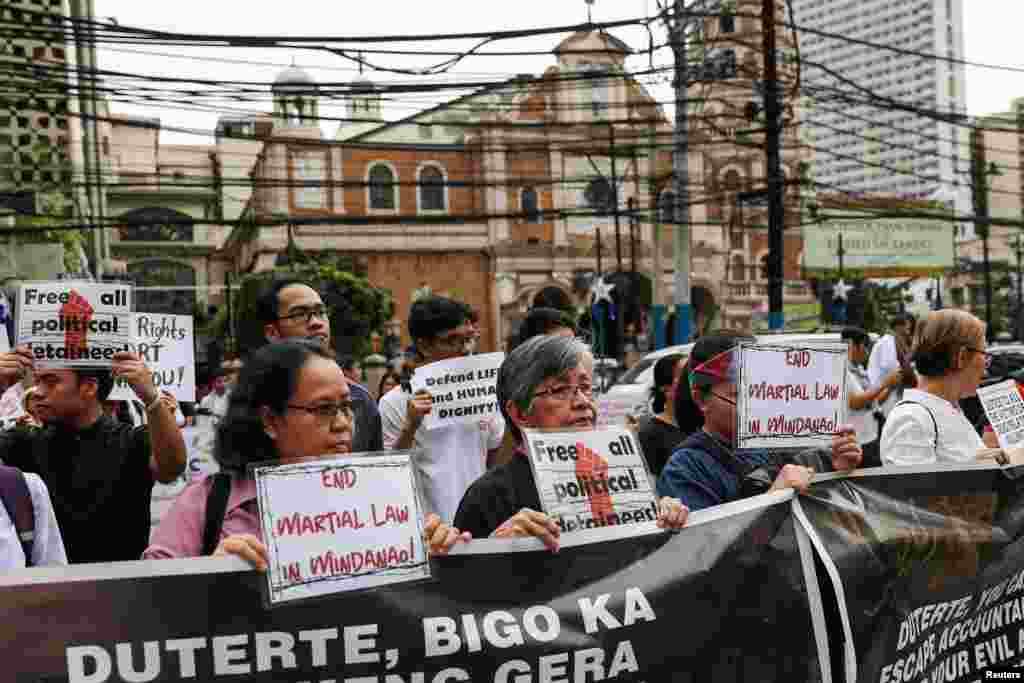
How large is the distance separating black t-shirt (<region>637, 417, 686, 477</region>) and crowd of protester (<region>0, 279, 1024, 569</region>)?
0.66 meters

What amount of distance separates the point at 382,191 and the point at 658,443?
5381 cm

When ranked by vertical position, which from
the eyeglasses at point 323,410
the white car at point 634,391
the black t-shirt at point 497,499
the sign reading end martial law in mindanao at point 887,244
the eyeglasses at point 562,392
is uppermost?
the sign reading end martial law in mindanao at point 887,244

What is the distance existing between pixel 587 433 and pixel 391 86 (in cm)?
1156

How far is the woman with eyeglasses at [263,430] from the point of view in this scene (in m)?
2.83

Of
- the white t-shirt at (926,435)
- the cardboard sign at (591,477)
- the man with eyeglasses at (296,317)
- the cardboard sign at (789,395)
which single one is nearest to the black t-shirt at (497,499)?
the cardboard sign at (591,477)

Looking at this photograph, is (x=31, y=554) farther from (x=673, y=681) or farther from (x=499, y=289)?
(x=499, y=289)

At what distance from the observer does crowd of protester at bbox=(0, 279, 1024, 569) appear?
9.59ft

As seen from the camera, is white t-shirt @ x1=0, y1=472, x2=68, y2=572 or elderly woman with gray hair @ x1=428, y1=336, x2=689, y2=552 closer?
white t-shirt @ x1=0, y1=472, x2=68, y2=572

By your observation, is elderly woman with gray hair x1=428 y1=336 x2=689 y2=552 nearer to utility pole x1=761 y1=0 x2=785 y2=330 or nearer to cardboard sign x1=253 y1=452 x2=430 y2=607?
cardboard sign x1=253 y1=452 x2=430 y2=607

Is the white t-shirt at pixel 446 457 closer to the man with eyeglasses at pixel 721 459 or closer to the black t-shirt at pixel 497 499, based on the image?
the man with eyeglasses at pixel 721 459

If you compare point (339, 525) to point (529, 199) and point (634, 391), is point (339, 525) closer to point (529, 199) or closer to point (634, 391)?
point (634, 391)

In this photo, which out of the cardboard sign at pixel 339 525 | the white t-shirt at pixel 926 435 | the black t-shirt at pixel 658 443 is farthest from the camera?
the black t-shirt at pixel 658 443

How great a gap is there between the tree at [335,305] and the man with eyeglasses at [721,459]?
1.74 metres

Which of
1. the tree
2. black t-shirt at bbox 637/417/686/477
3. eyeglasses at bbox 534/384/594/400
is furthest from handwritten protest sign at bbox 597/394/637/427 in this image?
eyeglasses at bbox 534/384/594/400
